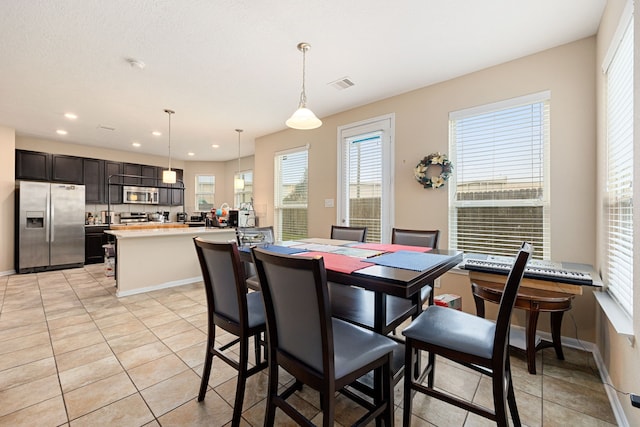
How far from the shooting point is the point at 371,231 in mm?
4012

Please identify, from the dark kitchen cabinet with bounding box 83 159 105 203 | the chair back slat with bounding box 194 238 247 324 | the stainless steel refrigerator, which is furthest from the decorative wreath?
the dark kitchen cabinet with bounding box 83 159 105 203

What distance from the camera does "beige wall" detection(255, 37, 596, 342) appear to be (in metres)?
2.45

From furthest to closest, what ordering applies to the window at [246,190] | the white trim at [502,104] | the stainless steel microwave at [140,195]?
the window at [246,190], the stainless steel microwave at [140,195], the white trim at [502,104]

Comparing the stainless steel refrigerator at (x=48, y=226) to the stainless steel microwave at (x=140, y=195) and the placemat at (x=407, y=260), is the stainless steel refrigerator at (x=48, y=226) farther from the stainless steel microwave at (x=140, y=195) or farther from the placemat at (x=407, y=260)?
the placemat at (x=407, y=260)

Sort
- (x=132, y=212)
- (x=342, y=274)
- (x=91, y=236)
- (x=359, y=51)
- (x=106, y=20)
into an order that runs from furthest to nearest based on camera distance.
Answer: (x=132, y=212)
(x=91, y=236)
(x=359, y=51)
(x=106, y=20)
(x=342, y=274)

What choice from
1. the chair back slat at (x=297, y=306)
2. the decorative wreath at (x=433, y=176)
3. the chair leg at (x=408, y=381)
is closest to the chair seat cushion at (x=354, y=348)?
the chair back slat at (x=297, y=306)

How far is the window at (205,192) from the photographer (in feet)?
27.0

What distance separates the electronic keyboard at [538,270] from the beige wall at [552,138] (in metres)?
0.53

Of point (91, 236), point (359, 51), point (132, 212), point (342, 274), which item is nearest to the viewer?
point (342, 274)

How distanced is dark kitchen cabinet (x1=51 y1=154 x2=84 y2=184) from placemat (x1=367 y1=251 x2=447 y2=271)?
7.11 metres

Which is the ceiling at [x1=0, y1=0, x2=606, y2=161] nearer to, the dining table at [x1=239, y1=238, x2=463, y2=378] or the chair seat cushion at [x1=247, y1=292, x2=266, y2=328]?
the dining table at [x1=239, y1=238, x2=463, y2=378]

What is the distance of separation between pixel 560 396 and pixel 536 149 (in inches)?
82.7

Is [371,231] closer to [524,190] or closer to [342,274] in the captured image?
[524,190]

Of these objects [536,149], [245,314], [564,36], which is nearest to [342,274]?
[245,314]
